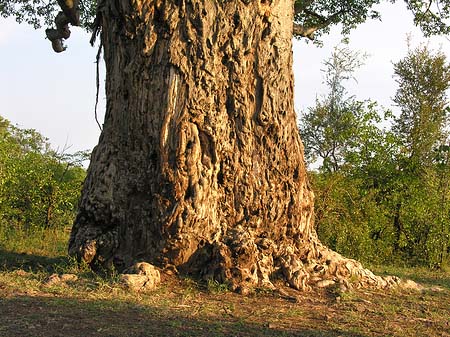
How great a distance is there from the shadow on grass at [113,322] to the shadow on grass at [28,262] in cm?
205

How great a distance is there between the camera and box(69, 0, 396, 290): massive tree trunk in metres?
6.70

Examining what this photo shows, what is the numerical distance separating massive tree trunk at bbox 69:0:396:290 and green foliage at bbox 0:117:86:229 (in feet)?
13.2

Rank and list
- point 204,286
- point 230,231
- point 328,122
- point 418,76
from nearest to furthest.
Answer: point 204,286
point 230,231
point 418,76
point 328,122

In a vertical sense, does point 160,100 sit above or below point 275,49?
below

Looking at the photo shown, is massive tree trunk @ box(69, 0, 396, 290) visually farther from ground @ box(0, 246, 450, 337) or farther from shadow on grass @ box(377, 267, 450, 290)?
shadow on grass @ box(377, 267, 450, 290)

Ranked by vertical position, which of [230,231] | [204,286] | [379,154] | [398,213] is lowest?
[204,286]

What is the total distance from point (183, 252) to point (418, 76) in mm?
18440

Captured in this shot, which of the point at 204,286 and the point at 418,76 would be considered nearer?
the point at 204,286

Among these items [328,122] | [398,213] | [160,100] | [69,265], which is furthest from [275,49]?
[328,122]

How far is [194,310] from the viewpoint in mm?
5508

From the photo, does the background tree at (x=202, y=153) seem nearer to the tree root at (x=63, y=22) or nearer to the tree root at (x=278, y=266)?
the tree root at (x=278, y=266)

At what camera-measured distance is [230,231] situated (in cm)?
698

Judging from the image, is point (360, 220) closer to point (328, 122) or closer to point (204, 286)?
point (204, 286)

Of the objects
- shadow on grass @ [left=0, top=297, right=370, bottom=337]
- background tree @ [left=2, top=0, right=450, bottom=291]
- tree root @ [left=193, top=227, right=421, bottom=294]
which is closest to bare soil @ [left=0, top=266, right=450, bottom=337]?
shadow on grass @ [left=0, top=297, right=370, bottom=337]
